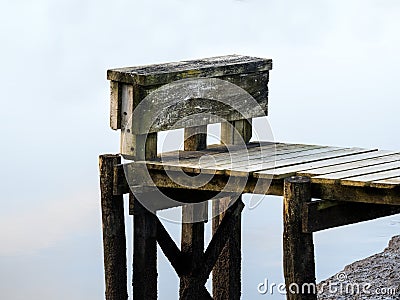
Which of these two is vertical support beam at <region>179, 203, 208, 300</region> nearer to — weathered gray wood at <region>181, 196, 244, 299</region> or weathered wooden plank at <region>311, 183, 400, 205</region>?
weathered gray wood at <region>181, 196, 244, 299</region>

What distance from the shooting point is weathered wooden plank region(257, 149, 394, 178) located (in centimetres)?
891

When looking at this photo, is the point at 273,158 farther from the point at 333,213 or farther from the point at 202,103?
the point at 333,213

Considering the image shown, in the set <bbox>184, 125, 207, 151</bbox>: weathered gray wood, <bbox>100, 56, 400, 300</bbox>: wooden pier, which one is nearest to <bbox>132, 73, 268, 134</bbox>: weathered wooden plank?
<bbox>100, 56, 400, 300</bbox>: wooden pier

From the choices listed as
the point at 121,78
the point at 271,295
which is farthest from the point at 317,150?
the point at 271,295

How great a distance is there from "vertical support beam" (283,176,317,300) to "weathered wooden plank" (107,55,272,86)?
4.20 ft

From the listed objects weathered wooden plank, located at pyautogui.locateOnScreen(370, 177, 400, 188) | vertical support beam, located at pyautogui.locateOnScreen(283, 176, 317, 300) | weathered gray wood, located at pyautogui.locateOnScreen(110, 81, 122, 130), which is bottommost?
vertical support beam, located at pyautogui.locateOnScreen(283, 176, 317, 300)

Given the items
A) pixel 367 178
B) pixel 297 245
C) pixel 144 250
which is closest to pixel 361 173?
pixel 367 178

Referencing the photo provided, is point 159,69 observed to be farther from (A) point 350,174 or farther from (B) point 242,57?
(A) point 350,174

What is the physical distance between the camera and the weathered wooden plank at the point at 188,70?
368 inches

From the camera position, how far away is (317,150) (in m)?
9.98

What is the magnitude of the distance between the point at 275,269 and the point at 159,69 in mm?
5503

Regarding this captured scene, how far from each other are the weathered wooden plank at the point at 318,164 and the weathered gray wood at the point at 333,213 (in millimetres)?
280

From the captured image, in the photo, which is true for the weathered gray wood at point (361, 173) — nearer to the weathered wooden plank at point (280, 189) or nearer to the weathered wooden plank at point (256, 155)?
the weathered wooden plank at point (280, 189)

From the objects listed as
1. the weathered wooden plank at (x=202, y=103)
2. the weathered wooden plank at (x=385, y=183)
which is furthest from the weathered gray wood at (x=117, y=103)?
the weathered wooden plank at (x=385, y=183)
